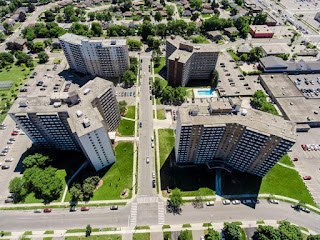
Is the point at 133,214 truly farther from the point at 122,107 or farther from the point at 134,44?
the point at 134,44

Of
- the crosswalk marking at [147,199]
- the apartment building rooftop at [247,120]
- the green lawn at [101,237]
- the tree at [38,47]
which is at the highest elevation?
the apartment building rooftop at [247,120]

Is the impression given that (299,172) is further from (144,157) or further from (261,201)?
(144,157)

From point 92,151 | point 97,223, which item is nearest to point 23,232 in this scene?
point 97,223

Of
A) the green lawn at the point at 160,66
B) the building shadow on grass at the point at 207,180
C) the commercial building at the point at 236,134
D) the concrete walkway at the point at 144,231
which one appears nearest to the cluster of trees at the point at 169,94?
the green lawn at the point at 160,66

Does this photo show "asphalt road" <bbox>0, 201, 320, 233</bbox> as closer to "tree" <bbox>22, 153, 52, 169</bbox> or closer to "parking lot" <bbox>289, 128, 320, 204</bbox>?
"parking lot" <bbox>289, 128, 320, 204</bbox>

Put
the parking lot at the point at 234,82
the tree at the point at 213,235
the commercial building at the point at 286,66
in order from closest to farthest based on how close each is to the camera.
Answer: the tree at the point at 213,235, the parking lot at the point at 234,82, the commercial building at the point at 286,66

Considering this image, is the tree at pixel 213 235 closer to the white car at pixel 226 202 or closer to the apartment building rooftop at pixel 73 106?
the white car at pixel 226 202

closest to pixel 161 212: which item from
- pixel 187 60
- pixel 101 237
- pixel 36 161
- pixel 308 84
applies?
pixel 101 237
